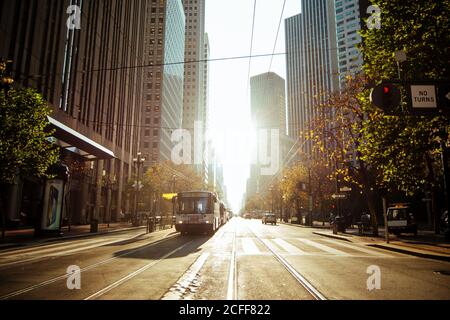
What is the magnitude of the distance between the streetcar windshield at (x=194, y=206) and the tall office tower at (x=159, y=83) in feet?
217

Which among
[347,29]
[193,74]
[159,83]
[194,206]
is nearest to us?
[194,206]

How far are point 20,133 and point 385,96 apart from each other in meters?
17.2

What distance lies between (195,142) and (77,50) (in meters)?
120

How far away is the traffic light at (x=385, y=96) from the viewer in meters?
8.80

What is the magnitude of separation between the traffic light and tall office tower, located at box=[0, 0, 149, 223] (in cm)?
1501

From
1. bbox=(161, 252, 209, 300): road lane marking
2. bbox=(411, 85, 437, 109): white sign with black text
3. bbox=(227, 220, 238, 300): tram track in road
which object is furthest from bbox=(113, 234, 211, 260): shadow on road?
bbox=(411, 85, 437, 109): white sign with black text

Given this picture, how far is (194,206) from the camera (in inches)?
813

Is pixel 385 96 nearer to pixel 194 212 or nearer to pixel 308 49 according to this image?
pixel 194 212

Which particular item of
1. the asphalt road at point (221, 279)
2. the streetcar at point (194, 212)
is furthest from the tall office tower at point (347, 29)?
the asphalt road at point (221, 279)

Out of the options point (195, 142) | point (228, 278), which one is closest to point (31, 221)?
point (228, 278)

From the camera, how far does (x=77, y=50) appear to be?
117ft

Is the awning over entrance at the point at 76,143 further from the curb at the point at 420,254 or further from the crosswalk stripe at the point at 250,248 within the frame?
the curb at the point at 420,254

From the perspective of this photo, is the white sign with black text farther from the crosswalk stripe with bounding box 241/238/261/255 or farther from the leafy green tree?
the leafy green tree

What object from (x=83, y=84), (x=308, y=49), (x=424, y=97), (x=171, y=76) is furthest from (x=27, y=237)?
(x=308, y=49)
